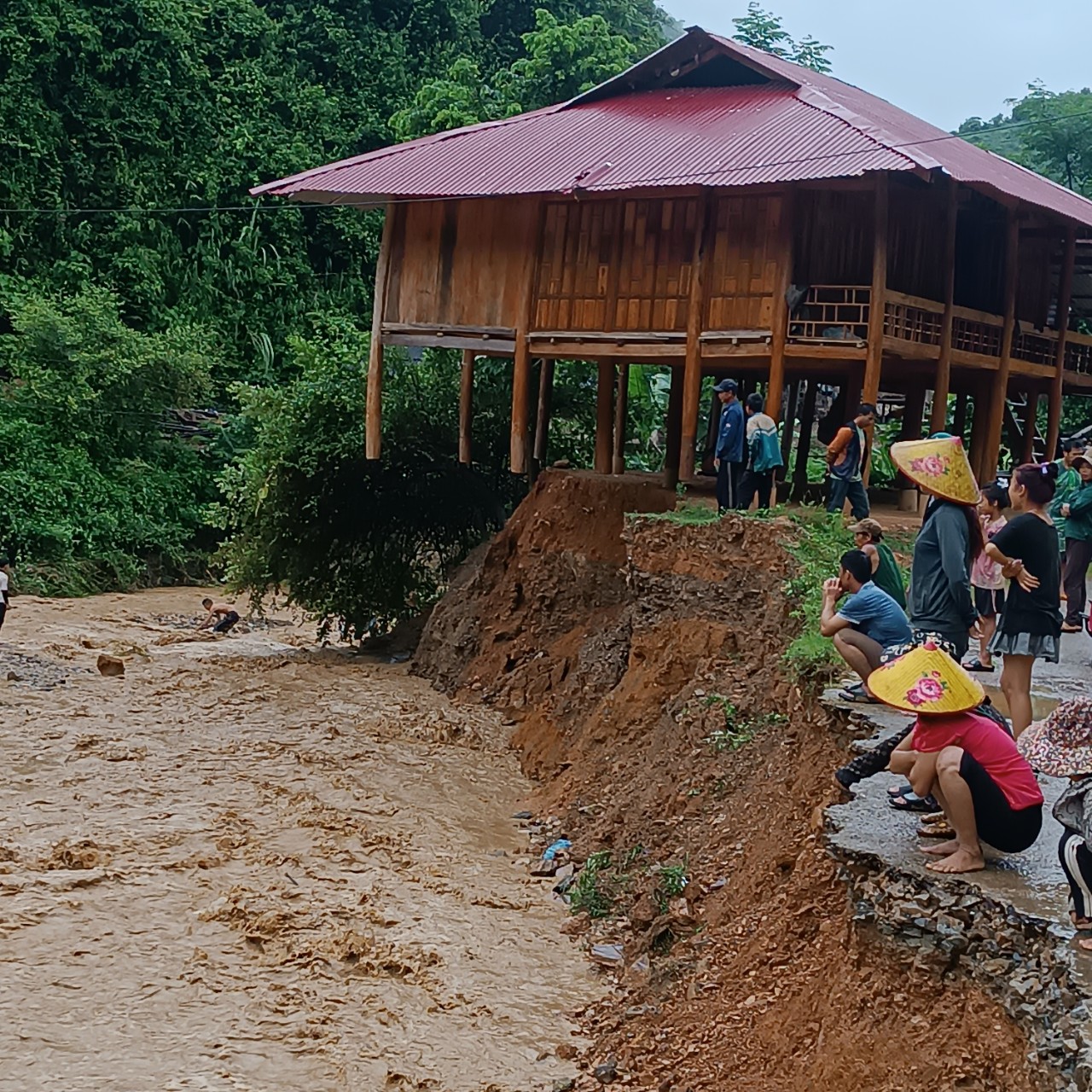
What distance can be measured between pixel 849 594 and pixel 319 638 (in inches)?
623

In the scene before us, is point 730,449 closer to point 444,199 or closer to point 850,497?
point 850,497

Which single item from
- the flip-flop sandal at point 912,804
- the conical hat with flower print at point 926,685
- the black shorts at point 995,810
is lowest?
the flip-flop sandal at point 912,804

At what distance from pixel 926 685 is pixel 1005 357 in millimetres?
13306

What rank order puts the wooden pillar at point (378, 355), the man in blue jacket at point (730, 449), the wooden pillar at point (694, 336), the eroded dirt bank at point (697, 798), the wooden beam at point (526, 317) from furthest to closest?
the wooden pillar at point (378, 355)
the wooden beam at point (526, 317)
the wooden pillar at point (694, 336)
the man in blue jacket at point (730, 449)
the eroded dirt bank at point (697, 798)

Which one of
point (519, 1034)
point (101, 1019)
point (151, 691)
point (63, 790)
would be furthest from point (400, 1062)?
point (151, 691)

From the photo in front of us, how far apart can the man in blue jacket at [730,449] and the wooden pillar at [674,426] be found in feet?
11.7

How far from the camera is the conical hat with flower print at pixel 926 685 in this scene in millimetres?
5992

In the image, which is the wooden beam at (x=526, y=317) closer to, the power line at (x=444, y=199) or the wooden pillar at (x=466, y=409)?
the power line at (x=444, y=199)

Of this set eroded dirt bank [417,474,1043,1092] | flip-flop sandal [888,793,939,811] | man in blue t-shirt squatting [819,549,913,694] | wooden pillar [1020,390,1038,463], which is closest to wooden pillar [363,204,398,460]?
eroded dirt bank [417,474,1043,1092]

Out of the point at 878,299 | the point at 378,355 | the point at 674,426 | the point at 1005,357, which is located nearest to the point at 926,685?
the point at 878,299

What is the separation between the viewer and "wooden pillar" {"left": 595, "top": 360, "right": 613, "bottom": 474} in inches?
782

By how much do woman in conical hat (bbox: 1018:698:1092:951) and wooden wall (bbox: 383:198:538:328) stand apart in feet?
42.6

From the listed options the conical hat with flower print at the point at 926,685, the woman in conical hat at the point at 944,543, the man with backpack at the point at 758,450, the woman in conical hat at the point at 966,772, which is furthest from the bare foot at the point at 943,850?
the man with backpack at the point at 758,450

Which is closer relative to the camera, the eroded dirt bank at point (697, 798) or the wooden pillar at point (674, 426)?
the eroded dirt bank at point (697, 798)
